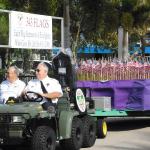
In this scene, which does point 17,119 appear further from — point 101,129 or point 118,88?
point 118,88

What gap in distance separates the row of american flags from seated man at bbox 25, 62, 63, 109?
459 centimetres

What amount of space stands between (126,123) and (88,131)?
5195 mm

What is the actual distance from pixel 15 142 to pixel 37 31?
3.74m

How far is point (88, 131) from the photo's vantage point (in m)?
10.3

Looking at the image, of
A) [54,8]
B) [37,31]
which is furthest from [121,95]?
[54,8]

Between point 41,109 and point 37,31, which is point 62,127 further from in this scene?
point 37,31

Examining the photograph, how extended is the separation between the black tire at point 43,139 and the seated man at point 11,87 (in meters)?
1.06

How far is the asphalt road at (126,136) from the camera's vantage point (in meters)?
10.5

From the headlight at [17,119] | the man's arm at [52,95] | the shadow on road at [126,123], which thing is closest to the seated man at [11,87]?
the man's arm at [52,95]

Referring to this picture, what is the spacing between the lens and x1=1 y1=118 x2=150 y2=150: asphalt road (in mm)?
10461

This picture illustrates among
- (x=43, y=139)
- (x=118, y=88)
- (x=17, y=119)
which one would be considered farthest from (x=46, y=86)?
(x=118, y=88)

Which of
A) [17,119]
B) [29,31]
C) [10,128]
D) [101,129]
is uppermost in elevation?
[29,31]

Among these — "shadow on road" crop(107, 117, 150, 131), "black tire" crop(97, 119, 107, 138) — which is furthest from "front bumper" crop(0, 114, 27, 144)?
"shadow on road" crop(107, 117, 150, 131)

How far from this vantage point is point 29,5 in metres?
20.4
